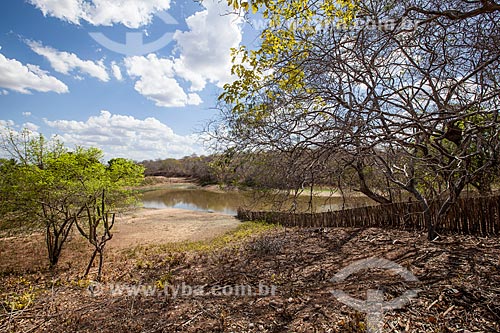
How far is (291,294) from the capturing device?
3.41 m

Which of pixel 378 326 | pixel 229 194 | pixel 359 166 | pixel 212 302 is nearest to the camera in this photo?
pixel 378 326

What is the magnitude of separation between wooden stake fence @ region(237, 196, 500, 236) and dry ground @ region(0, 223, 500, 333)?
0.45 meters

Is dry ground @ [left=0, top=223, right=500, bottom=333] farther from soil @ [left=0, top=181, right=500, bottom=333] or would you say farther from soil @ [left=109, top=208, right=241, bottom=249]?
soil @ [left=109, top=208, right=241, bottom=249]

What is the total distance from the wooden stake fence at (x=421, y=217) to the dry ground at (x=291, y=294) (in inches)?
17.7

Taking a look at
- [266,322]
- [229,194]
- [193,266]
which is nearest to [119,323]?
[266,322]

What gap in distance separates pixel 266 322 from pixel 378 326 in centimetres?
107

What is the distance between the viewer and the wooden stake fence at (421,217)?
473cm

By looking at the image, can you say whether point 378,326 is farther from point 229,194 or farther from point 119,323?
point 229,194

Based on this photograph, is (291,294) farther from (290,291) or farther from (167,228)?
(167,228)

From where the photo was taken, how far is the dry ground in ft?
8.48

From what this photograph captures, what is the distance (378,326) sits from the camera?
2.46 m

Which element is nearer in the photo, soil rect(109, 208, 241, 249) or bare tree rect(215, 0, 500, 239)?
bare tree rect(215, 0, 500, 239)

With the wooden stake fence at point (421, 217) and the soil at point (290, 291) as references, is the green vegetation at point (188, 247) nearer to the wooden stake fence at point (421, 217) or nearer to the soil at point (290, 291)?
the soil at point (290, 291)

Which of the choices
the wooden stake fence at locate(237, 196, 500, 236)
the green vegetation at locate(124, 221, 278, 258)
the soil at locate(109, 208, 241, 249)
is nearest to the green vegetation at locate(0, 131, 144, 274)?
the green vegetation at locate(124, 221, 278, 258)
